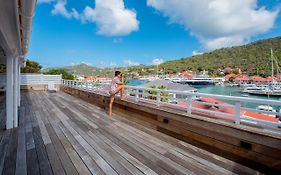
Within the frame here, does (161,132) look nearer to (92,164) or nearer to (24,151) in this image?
(92,164)

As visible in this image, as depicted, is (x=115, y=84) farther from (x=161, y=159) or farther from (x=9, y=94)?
(x=161, y=159)

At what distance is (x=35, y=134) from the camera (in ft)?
11.8

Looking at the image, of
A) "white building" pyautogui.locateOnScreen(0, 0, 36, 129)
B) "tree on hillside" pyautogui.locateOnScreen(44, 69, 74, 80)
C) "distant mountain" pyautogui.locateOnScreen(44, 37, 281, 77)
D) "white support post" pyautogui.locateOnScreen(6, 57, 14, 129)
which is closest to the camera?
"white building" pyautogui.locateOnScreen(0, 0, 36, 129)

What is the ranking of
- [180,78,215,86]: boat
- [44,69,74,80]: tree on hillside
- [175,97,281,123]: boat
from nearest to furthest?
1. [175,97,281,123]: boat
2. [44,69,74,80]: tree on hillside
3. [180,78,215,86]: boat

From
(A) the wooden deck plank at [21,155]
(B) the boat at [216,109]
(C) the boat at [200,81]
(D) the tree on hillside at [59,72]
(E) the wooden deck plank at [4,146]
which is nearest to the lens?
(A) the wooden deck plank at [21,155]

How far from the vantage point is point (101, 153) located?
8.82ft

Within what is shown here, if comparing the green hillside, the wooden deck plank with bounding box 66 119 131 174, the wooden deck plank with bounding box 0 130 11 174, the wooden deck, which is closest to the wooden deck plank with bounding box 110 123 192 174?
the wooden deck

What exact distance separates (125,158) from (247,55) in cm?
5314

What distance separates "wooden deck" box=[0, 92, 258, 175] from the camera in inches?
87.9

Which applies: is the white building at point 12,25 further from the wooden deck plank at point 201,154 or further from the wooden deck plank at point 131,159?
the wooden deck plank at point 201,154

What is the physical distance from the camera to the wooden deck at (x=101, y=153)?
2.23 meters

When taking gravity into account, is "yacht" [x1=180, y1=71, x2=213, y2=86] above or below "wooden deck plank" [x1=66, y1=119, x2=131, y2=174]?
above

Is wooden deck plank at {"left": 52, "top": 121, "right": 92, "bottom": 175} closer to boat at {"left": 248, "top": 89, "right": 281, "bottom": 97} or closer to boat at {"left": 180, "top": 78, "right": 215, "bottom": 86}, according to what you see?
boat at {"left": 248, "top": 89, "right": 281, "bottom": 97}

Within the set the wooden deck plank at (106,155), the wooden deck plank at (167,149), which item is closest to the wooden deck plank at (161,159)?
the wooden deck plank at (167,149)
